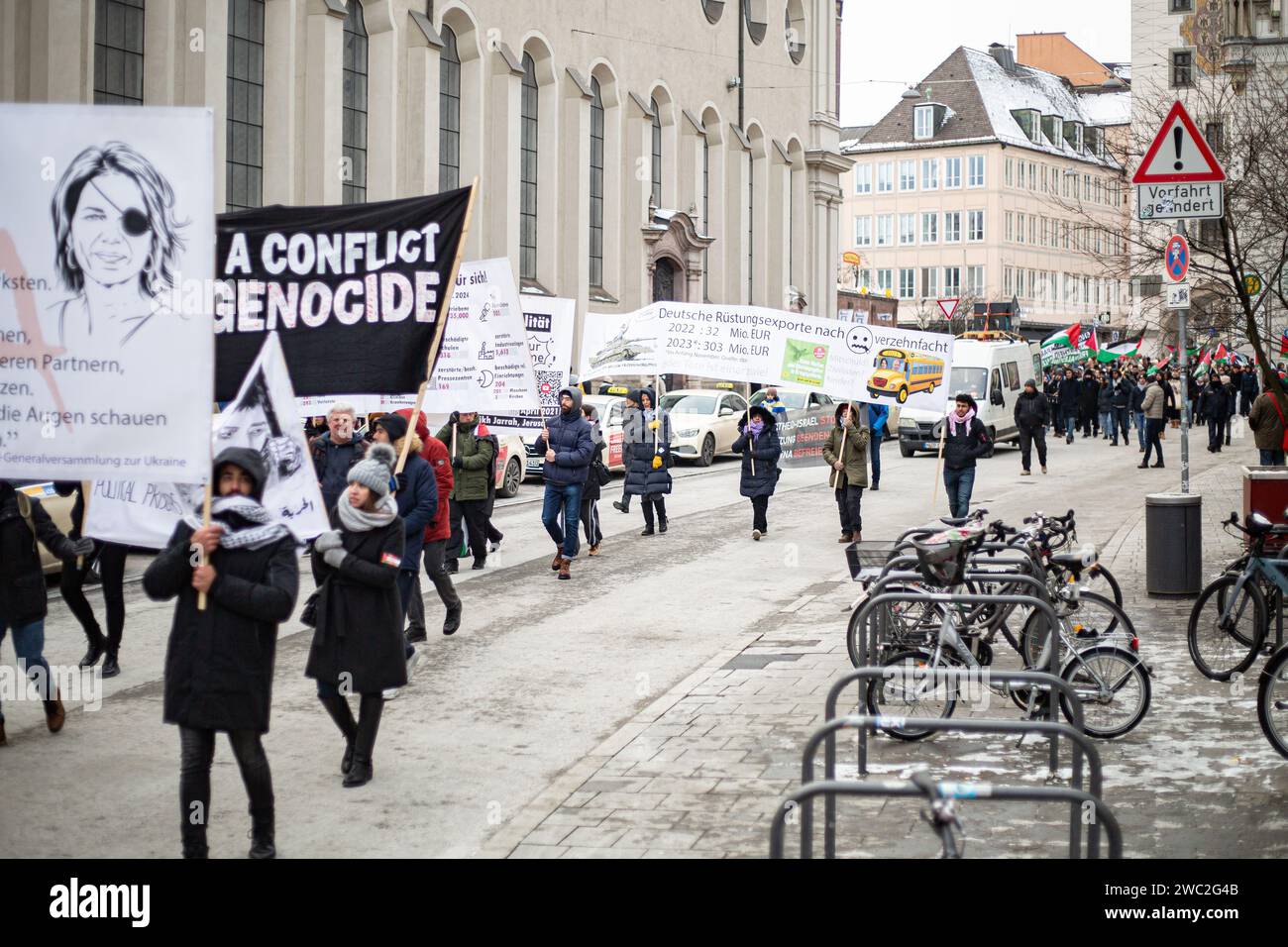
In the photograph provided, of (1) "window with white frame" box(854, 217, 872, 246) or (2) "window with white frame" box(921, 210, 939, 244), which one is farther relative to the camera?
(1) "window with white frame" box(854, 217, 872, 246)

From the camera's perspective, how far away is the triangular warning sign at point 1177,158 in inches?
472

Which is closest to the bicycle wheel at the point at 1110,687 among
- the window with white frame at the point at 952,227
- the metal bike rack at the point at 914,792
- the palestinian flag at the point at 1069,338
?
the metal bike rack at the point at 914,792

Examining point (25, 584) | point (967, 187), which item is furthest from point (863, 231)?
point (25, 584)

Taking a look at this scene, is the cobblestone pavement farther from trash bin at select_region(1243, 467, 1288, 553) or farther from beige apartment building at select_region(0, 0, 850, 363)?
beige apartment building at select_region(0, 0, 850, 363)

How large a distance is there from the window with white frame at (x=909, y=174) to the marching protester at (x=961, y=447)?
3037 inches

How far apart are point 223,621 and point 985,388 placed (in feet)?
110

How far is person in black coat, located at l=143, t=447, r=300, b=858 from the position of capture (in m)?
6.54

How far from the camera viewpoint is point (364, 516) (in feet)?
26.3

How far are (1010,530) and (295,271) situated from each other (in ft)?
16.6

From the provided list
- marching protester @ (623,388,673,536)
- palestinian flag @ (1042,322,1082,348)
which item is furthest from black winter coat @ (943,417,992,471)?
palestinian flag @ (1042,322,1082,348)

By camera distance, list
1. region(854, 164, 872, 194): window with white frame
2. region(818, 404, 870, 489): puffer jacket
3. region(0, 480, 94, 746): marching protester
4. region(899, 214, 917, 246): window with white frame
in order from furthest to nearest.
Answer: region(854, 164, 872, 194): window with white frame
region(899, 214, 917, 246): window with white frame
region(818, 404, 870, 489): puffer jacket
region(0, 480, 94, 746): marching protester

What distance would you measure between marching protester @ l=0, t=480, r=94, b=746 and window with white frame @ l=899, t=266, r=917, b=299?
87.8 metres

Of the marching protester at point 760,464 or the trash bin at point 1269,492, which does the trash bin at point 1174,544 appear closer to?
the trash bin at point 1269,492
